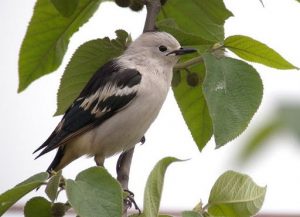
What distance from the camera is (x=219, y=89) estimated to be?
Answer: 149cm

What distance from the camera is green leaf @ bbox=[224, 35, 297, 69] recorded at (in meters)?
1.60

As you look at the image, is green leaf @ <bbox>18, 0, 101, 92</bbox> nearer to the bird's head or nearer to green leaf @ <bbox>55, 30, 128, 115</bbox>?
green leaf @ <bbox>55, 30, 128, 115</bbox>

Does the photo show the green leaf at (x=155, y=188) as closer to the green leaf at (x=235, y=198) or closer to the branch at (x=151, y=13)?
the green leaf at (x=235, y=198)

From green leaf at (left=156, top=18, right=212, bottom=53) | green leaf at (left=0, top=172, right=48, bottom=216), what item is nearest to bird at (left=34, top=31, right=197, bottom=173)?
green leaf at (left=156, top=18, right=212, bottom=53)

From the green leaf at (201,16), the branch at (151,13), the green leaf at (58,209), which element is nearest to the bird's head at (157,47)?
the green leaf at (201,16)

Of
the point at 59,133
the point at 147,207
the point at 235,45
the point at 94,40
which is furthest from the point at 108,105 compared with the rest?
the point at 147,207

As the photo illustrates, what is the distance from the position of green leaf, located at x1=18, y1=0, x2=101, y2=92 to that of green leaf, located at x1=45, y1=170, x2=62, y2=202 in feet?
2.49

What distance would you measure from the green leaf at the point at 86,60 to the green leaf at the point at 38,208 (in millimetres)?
698

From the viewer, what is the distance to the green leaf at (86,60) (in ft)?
6.49

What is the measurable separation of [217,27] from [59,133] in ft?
3.02

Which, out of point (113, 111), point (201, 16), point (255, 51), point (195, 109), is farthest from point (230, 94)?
point (113, 111)

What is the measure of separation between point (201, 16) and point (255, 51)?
36 centimetres

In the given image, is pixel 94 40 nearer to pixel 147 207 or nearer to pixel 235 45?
pixel 235 45

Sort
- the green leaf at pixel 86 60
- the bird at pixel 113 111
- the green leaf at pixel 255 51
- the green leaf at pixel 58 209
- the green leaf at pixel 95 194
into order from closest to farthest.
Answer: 1. the green leaf at pixel 95 194
2. the green leaf at pixel 58 209
3. the green leaf at pixel 255 51
4. the green leaf at pixel 86 60
5. the bird at pixel 113 111
